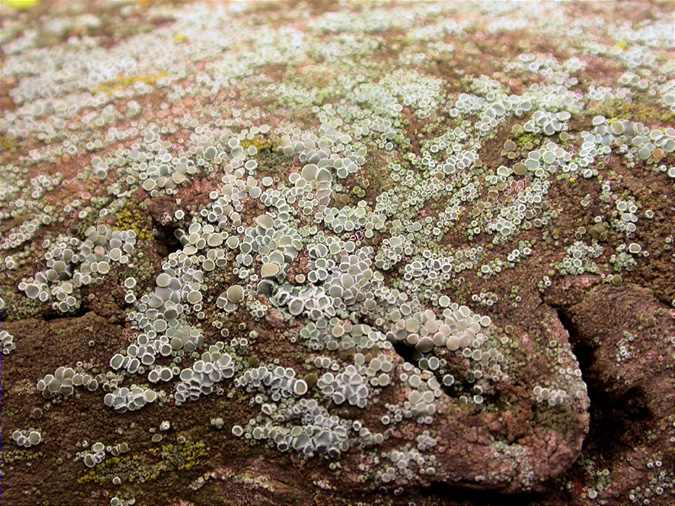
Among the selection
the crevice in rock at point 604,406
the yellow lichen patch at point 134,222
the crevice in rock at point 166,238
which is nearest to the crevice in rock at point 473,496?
the crevice in rock at point 604,406

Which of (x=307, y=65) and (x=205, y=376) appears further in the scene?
(x=307, y=65)

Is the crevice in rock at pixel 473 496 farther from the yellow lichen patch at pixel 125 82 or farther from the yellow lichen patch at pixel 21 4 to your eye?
the yellow lichen patch at pixel 21 4

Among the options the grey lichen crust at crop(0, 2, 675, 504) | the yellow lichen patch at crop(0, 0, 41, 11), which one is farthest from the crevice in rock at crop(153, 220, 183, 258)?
the yellow lichen patch at crop(0, 0, 41, 11)

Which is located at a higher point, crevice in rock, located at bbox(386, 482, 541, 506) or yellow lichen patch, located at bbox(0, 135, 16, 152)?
yellow lichen patch, located at bbox(0, 135, 16, 152)

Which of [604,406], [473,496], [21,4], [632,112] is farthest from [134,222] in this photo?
[21,4]

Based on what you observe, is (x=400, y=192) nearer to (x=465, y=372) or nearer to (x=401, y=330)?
(x=401, y=330)

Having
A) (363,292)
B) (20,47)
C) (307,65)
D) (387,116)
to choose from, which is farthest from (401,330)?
(20,47)

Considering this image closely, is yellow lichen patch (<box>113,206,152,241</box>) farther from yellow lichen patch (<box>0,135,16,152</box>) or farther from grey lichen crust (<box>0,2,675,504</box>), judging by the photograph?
yellow lichen patch (<box>0,135,16,152</box>)
